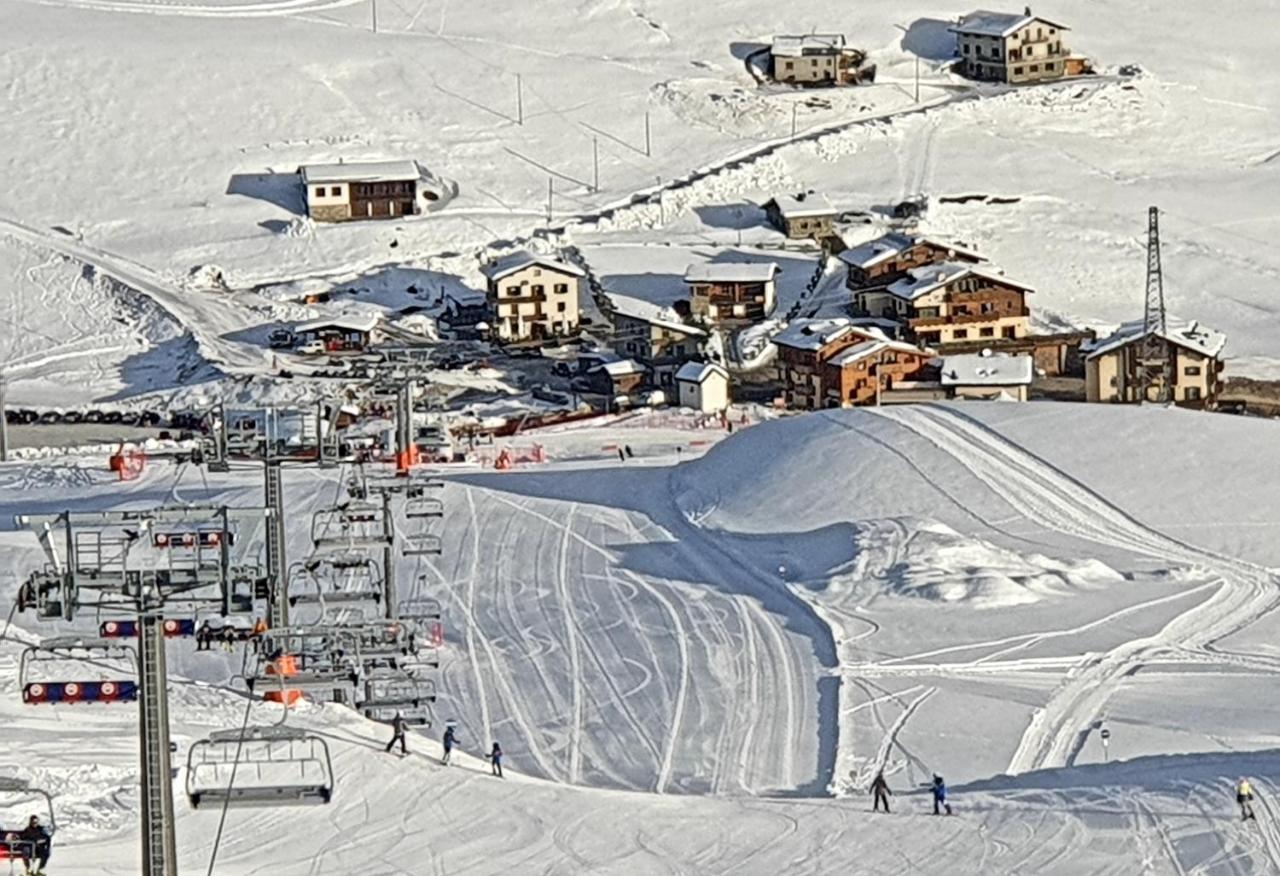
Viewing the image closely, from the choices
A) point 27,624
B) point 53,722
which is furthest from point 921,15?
point 53,722

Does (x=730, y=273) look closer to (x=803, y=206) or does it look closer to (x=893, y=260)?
(x=893, y=260)

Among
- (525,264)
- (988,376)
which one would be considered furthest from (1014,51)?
(988,376)

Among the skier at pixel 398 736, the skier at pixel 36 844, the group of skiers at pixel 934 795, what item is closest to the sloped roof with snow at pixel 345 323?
the skier at pixel 398 736

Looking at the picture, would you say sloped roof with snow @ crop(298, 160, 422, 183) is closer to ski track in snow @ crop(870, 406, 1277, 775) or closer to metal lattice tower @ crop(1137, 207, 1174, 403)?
metal lattice tower @ crop(1137, 207, 1174, 403)

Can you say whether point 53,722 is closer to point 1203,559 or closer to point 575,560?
point 575,560

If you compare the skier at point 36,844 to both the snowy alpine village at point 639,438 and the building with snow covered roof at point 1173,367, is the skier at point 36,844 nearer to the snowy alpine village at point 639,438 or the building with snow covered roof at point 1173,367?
the snowy alpine village at point 639,438

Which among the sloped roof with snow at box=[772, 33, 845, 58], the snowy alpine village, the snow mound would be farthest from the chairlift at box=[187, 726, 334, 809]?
the sloped roof with snow at box=[772, 33, 845, 58]
